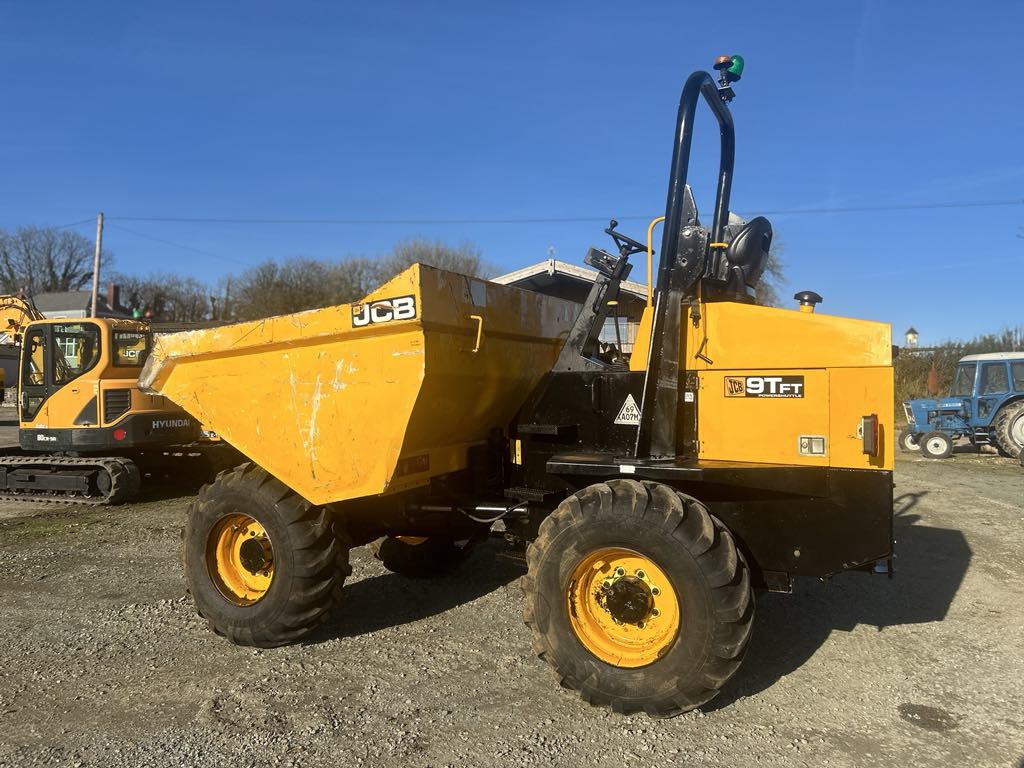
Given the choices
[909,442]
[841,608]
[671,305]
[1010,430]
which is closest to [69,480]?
[671,305]

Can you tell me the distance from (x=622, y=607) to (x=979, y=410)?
15941mm

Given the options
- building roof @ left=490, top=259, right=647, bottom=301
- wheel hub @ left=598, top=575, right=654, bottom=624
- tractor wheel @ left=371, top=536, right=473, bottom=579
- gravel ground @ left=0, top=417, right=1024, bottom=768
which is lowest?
gravel ground @ left=0, top=417, right=1024, bottom=768

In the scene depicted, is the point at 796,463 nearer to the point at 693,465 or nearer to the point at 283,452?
the point at 693,465

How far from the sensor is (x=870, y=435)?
145 inches

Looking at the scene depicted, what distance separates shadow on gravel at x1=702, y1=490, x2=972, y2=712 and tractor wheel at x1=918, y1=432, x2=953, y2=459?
33.5 ft

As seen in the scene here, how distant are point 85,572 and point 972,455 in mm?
17625

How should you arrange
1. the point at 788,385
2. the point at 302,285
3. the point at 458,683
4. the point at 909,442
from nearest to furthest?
the point at 788,385 < the point at 458,683 < the point at 909,442 < the point at 302,285

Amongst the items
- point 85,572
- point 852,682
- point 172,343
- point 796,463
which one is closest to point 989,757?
point 852,682

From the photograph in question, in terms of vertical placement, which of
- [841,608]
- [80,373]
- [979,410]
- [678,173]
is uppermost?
[678,173]

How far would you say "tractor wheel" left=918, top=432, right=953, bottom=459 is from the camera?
1636cm

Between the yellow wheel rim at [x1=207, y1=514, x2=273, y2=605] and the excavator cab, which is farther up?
the excavator cab

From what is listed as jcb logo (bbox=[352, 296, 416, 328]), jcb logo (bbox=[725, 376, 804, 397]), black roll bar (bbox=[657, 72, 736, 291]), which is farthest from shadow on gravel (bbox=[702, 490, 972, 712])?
jcb logo (bbox=[352, 296, 416, 328])

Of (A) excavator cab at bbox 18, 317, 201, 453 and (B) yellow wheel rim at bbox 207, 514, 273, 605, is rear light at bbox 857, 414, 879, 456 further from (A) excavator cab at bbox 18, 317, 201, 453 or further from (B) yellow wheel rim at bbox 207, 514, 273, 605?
(A) excavator cab at bbox 18, 317, 201, 453

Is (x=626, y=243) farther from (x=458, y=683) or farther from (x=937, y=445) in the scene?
(x=937, y=445)
